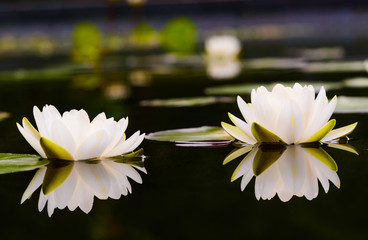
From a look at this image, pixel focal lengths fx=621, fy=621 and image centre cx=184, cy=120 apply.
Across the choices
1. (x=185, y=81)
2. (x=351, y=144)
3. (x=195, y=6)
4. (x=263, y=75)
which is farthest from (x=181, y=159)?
(x=195, y=6)

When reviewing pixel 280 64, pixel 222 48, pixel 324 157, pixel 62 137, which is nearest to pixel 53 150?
pixel 62 137

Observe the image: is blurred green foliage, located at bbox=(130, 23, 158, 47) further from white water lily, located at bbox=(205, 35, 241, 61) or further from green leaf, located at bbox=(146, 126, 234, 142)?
green leaf, located at bbox=(146, 126, 234, 142)

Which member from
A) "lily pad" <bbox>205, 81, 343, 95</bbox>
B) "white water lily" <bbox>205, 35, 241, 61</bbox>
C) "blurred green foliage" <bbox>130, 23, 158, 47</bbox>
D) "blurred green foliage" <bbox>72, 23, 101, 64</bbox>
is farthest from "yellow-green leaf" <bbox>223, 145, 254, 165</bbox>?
"blurred green foliage" <bbox>130, 23, 158, 47</bbox>

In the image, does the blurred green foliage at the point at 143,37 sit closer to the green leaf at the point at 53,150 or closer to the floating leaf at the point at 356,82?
the floating leaf at the point at 356,82

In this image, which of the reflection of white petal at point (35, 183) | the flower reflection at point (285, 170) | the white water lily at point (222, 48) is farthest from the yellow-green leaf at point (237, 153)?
the white water lily at point (222, 48)

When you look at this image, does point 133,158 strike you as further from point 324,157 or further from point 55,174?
point 324,157
